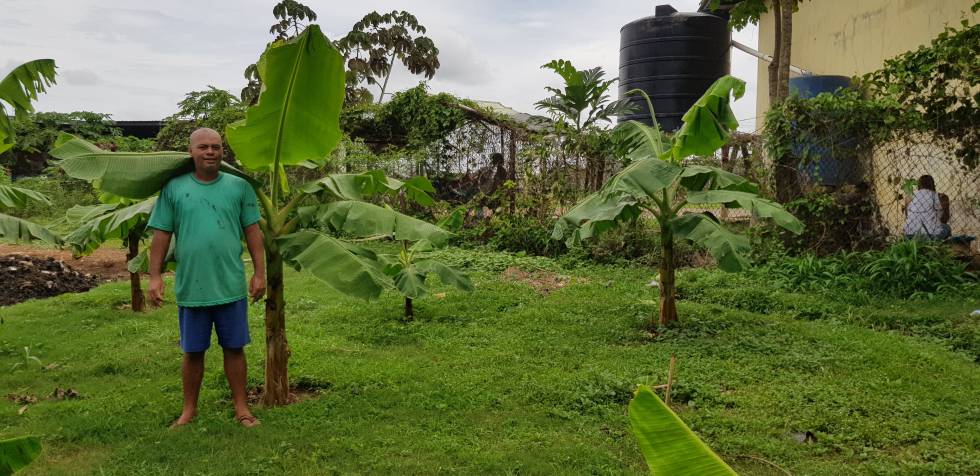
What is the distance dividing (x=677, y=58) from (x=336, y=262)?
11.5 metres

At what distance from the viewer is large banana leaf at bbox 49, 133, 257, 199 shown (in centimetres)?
385

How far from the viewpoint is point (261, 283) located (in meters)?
4.05

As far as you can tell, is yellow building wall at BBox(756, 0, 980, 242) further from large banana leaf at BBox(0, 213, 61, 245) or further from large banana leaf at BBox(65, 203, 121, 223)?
large banana leaf at BBox(0, 213, 61, 245)

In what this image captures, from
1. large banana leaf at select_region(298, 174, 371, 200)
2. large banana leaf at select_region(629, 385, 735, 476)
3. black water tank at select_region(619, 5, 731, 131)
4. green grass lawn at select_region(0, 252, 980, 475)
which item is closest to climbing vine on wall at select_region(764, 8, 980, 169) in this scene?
green grass lawn at select_region(0, 252, 980, 475)

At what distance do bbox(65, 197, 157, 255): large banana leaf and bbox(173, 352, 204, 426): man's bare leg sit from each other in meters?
0.93

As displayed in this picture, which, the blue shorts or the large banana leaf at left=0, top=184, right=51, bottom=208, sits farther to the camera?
the large banana leaf at left=0, top=184, right=51, bottom=208

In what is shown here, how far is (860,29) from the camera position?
11.1 meters

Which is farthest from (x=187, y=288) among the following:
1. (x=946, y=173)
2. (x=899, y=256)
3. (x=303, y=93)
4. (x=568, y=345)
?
(x=946, y=173)

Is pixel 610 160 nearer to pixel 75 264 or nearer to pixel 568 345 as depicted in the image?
pixel 568 345

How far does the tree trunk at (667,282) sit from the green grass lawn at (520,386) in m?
0.18

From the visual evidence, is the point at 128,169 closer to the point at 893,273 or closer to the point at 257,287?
the point at 257,287

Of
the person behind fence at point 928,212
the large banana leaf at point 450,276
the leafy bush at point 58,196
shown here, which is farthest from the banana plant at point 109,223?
the leafy bush at point 58,196

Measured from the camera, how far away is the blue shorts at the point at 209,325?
397cm

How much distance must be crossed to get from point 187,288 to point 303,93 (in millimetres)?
1249
